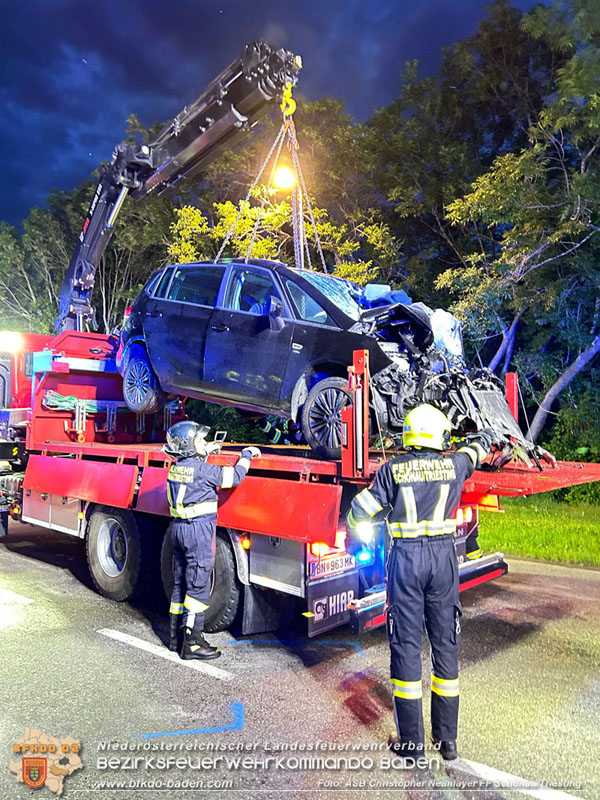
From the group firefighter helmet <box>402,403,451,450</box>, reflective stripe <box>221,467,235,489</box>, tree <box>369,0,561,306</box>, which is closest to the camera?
firefighter helmet <box>402,403,451,450</box>

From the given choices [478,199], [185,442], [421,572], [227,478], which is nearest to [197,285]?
[185,442]

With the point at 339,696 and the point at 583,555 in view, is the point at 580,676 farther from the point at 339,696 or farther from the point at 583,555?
the point at 583,555

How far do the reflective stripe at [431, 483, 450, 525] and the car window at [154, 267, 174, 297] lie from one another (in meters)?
4.34

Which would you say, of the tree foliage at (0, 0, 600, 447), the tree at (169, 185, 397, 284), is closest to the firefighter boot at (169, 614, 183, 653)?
the tree foliage at (0, 0, 600, 447)

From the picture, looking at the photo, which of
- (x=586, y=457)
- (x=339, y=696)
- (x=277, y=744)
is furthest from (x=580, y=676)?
(x=586, y=457)

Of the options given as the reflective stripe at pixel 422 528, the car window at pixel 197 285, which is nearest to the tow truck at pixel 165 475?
the reflective stripe at pixel 422 528

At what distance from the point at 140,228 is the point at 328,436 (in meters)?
14.8

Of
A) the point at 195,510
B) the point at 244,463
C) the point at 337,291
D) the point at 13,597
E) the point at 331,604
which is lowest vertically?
the point at 13,597

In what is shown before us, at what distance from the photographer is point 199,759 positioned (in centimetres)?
334

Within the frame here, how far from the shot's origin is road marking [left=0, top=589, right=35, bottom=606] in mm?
6191

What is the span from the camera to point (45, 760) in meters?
3.36

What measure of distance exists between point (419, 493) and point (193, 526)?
1969 millimetres

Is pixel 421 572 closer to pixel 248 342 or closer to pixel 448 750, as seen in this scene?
pixel 448 750

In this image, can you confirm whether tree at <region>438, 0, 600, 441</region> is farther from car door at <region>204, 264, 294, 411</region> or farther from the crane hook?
car door at <region>204, 264, 294, 411</region>
